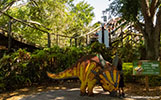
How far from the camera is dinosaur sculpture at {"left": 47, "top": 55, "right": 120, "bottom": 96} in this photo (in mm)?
4309

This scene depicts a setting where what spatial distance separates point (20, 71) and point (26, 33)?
7.55 m

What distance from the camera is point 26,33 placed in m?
13.5

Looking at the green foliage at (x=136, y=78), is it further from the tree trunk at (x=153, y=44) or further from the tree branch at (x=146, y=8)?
the tree branch at (x=146, y=8)

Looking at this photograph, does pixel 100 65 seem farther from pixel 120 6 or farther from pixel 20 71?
pixel 120 6

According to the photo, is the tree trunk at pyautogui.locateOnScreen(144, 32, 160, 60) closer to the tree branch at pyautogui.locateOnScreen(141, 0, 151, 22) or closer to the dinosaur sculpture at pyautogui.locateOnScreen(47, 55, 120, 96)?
the tree branch at pyautogui.locateOnScreen(141, 0, 151, 22)

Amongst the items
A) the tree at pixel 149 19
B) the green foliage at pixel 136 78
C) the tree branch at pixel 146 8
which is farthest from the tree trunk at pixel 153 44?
the green foliage at pixel 136 78

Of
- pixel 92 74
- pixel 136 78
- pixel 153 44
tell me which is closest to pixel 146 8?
pixel 153 44

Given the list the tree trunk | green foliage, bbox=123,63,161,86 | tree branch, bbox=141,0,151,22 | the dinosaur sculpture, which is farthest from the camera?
the tree trunk

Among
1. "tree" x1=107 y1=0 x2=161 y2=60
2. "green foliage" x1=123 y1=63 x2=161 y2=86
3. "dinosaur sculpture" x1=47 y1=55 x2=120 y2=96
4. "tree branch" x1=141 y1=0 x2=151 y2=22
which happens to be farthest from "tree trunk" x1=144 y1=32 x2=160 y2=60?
"dinosaur sculpture" x1=47 y1=55 x2=120 y2=96

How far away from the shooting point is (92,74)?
4742mm

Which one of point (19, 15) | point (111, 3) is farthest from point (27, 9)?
point (111, 3)

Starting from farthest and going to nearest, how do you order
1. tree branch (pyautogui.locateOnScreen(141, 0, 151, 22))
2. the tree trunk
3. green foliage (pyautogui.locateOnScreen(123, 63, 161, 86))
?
the tree trunk < tree branch (pyautogui.locateOnScreen(141, 0, 151, 22)) < green foliage (pyautogui.locateOnScreen(123, 63, 161, 86))

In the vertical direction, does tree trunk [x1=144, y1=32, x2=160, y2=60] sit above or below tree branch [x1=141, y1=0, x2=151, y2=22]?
below

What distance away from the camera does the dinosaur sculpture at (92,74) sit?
431 cm
